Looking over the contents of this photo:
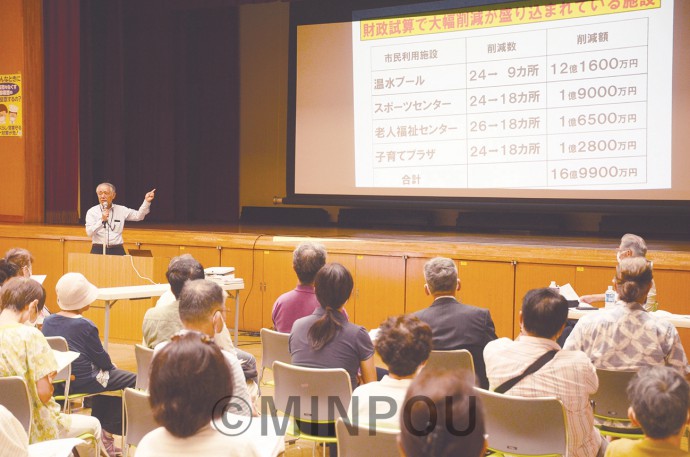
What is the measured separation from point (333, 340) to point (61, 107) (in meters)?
6.45

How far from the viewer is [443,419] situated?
154cm

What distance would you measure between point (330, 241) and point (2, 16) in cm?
453

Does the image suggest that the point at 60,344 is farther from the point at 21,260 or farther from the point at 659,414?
the point at 659,414

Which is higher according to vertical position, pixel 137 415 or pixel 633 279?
pixel 633 279

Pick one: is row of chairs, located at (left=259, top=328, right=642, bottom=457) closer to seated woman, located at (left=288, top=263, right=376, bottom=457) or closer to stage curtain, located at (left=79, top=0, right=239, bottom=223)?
seated woman, located at (left=288, top=263, right=376, bottom=457)

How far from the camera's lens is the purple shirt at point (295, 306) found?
4.26 m

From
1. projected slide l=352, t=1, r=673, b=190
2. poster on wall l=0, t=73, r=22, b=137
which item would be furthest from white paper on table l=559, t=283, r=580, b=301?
poster on wall l=0, t=73, r=22, b=137

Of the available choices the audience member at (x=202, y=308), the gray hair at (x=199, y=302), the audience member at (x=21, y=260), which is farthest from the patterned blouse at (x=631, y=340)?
the audience member at (x=21, y=260)

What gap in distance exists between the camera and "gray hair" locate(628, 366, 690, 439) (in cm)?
194

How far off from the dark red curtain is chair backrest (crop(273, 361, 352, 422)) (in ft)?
20.0

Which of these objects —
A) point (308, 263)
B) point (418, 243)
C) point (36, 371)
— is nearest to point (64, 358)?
point (36, 371)

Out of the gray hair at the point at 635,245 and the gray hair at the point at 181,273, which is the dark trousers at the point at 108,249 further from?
the gray hair at the point at 635,245

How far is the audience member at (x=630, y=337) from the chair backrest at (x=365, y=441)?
5.24 ft

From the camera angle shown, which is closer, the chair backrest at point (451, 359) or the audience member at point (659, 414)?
the audience member at point (659, 414)
